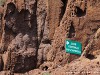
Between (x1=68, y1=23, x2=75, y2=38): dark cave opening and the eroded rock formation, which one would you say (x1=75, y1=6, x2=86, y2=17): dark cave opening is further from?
(x1=68, y1=23, x2=75, y2=38): dark cave opening

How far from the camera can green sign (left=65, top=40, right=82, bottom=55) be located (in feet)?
66.8

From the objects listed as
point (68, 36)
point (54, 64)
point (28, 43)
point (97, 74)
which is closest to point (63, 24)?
point (68, 36)

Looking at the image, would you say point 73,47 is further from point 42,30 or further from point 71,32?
point 42,30

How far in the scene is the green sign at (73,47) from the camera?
2038 centimetres

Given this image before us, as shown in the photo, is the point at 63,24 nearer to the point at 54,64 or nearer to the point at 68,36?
the point at 68,36

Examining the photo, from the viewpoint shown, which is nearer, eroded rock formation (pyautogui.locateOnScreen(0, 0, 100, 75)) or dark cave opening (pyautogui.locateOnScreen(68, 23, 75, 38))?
eroded rock formation (pyautogui.locateOnScreen(0, 0, 100, 75))

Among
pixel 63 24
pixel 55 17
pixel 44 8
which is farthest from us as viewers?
pixel 44 8

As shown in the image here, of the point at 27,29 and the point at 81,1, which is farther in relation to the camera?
the point at 27,29

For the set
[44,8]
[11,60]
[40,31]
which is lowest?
[11,60]

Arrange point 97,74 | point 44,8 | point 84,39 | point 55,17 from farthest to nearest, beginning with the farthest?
point 44,8 → point 55,17 → point 84,39 → point 97,74

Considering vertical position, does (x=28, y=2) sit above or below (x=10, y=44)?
above

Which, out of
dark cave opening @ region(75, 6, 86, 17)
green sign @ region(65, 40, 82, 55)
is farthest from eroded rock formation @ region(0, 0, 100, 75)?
green sign @ region(65, 40, 82, 55)

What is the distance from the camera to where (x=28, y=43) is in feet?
86.6

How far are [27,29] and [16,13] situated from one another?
4.99 feet
